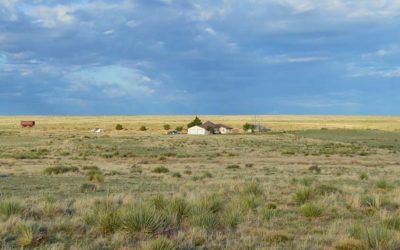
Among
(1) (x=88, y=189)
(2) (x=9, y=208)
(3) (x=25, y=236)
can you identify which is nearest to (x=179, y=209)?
(2) (x=9, y=208)

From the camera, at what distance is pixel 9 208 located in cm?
1218

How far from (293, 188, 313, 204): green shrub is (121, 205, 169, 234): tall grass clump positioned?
18.8 feet

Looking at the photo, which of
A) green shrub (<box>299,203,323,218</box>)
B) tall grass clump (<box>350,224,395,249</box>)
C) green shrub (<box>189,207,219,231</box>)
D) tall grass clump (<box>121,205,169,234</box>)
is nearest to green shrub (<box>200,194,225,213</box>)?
green shrub (<box>189,207,219,231</box>)

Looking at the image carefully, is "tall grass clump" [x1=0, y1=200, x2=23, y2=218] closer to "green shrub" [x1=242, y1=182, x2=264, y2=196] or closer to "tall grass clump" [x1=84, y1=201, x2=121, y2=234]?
"tall grass clump" [x1=84, y1=201, x2=121, y2=234]

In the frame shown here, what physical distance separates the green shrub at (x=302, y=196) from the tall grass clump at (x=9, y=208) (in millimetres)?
7363

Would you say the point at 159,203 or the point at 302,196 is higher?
the point at 159,203

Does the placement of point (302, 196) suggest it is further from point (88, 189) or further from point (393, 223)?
point (88, 189)

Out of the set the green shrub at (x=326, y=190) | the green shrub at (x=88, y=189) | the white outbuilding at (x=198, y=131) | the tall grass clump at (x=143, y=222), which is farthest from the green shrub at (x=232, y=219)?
the white outbuilding at (x=198, y=131)

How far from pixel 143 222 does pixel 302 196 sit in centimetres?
648

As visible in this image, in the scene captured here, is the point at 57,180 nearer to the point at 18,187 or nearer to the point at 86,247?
the point at 18,187

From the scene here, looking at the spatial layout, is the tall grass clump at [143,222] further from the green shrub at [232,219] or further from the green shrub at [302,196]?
the green shrub at [302,196]

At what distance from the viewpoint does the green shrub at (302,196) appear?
15359 millimetres

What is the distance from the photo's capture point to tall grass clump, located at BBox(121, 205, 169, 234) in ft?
33.4

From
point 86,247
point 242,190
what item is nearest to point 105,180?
point 242,190
